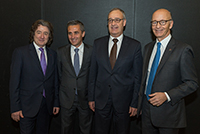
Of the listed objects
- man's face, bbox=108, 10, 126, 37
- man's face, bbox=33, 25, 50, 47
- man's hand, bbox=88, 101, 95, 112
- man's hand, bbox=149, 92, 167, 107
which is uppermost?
man's face, bbox=108, 10, 126, 37

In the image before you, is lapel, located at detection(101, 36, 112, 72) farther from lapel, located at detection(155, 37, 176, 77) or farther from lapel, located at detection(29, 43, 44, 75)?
lapel, located at detection(29, 43, 44, 75)

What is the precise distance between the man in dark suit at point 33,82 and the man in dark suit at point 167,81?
1.43 m

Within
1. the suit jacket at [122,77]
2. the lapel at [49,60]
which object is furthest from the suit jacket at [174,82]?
the lapel at [49,60]

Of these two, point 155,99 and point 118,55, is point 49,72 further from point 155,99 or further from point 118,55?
point 155,99

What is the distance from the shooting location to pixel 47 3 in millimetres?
3219

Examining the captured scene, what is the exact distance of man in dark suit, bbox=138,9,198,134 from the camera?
1854 mm

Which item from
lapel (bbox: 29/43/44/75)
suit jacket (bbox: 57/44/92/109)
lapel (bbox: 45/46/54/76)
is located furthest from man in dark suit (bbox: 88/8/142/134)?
lapel (bbox: 29/43/44/75)

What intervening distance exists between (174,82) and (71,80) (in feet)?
4.71

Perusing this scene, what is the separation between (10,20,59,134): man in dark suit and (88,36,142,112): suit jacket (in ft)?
2.46

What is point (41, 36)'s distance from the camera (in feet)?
8.02

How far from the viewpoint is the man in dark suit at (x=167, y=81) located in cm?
185

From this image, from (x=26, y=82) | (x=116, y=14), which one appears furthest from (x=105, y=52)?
(x=26, y=82)

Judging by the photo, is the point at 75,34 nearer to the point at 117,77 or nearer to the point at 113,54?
the point at 113,54

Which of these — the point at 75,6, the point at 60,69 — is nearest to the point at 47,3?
the point at 75,6
